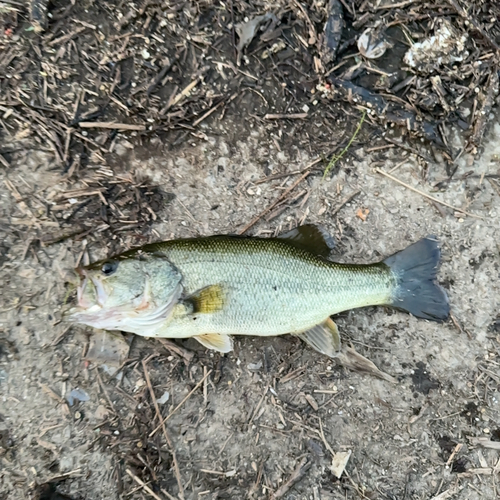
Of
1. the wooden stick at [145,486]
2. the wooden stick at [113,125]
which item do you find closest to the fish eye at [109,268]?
the wooden stick at [113,125]

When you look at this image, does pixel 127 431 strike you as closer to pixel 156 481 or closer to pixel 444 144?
pixel 156 481

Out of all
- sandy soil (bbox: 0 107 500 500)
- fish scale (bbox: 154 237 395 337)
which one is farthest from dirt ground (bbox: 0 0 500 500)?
fish scale (bbox: 154 237 395 337)

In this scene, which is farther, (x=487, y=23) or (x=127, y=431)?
(x=487, y=23)

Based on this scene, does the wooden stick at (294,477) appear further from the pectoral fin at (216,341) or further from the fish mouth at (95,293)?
the fish mouth at (95,293)

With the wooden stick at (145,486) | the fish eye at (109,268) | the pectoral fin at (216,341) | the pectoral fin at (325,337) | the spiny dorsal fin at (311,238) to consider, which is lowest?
the wooden stick at (145,486)

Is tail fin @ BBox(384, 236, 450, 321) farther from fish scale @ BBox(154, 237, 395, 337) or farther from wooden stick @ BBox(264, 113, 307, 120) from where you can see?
wooden stick @ BBox(264, 113, 307, 120)

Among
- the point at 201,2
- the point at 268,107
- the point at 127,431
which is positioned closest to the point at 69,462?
the point at 127,431
